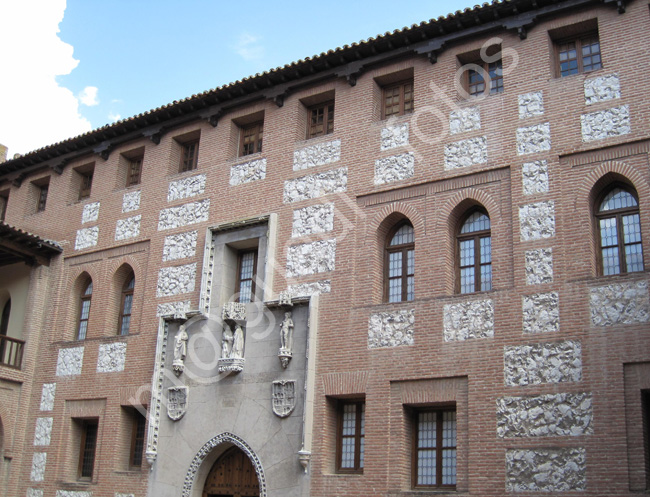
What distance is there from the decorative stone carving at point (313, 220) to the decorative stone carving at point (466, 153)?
2601 mm

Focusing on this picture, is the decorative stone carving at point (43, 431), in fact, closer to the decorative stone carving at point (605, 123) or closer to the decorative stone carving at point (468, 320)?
the decorative stone carving at point (468, 320)

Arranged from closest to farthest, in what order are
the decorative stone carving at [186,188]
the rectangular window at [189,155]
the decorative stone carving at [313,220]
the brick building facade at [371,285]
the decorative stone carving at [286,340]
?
the brick building facade at [371,285]
the decorative stone carving at [286,340]
the decorative stone carving at [313,220]
the decorative stone carving at [186,188]
the rectangular window at [189,155]

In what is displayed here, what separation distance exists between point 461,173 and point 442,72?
92.0 inches

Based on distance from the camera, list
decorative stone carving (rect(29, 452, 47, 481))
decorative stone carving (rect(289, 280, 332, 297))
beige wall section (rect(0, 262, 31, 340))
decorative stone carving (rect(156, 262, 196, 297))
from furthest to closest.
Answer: beige wall section (rect(0, 262, 31, 340)) < decorative stone carving (rect(29, 452, 47, 481)) < decorative stone carving (rect(156, 262, 196, 297)) < decorative stone carving (rect(289, 280, 332, 297))

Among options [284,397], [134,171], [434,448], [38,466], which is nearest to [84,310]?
[134,171]

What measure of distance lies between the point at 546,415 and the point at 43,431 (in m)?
12.1

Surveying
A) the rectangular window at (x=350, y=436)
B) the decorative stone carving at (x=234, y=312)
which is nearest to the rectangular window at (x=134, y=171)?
the decorative stone carving at (x=234, y=312)

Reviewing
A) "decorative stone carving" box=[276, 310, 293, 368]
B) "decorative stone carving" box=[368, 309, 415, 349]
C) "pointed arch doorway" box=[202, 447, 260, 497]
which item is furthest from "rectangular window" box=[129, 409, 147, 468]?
"decorative stone carving" box=[368, 309, 415, 349]

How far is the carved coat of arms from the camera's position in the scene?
50.2 ft

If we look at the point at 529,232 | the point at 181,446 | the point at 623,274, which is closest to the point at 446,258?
the point at 529,232

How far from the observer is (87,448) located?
749 inches

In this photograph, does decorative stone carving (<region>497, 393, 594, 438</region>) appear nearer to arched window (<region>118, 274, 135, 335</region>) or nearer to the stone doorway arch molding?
the stone doorway arch molding

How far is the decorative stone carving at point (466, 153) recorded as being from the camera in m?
15.0

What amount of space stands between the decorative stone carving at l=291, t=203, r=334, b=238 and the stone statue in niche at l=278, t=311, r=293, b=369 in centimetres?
175
